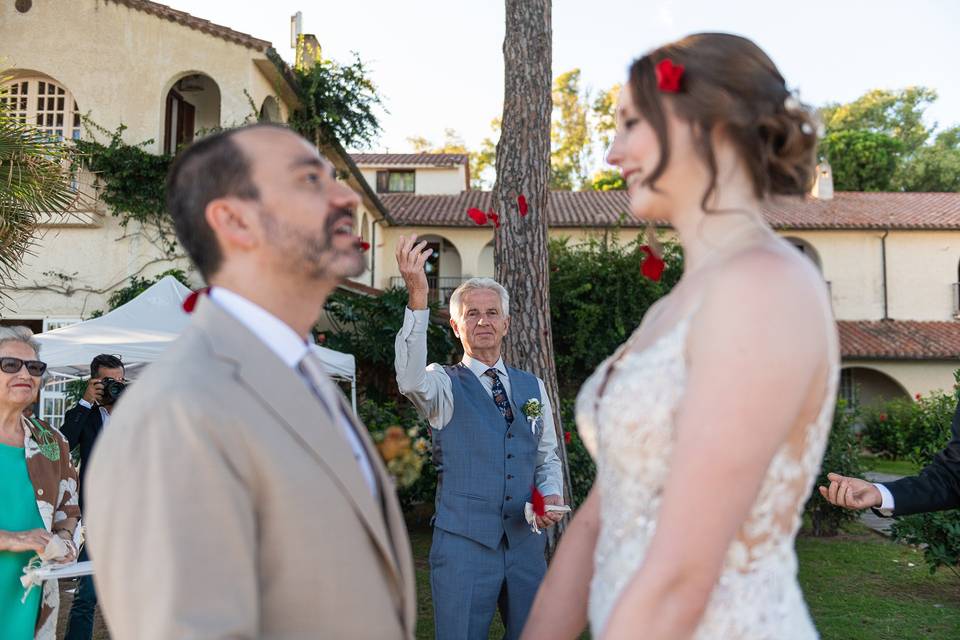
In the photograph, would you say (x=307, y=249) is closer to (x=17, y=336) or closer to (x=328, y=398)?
(x=328, y=398)

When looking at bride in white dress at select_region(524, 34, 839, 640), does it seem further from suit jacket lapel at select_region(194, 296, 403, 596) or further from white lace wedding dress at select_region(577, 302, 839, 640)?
suit jacket lapel at select_region(194, 296, 403, 596)

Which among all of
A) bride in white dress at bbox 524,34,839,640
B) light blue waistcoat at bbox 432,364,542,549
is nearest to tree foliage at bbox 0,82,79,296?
light blue waistcoat at bbox 432,364,542,549

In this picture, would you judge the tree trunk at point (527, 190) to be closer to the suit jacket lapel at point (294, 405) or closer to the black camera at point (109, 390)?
the black camera at point (109, 390)

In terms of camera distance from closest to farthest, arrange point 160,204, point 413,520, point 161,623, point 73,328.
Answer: point 161,623, point 73,328, point 413,520, point 160,204

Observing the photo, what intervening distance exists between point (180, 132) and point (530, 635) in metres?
16.0

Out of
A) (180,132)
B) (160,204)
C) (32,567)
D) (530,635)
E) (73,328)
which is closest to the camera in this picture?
(530,635)

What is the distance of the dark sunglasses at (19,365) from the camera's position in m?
4.54

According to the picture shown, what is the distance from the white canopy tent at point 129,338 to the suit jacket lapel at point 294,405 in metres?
7.44

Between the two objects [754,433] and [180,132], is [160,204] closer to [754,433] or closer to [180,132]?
[180,132]

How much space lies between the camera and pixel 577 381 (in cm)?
1992

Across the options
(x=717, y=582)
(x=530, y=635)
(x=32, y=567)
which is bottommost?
(x=32, y=567)

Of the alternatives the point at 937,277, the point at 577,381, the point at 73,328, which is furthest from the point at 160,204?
the point at 937,277

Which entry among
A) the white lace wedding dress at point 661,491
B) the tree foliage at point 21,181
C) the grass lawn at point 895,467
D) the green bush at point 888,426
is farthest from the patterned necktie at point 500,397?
the green bush at point 888,426

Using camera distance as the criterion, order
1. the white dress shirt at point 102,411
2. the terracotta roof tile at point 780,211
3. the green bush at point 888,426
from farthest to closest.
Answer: the terracotta roof tile at point 780,211 < the green bush at point 888,426 < the white dress shirt at point 102,411
